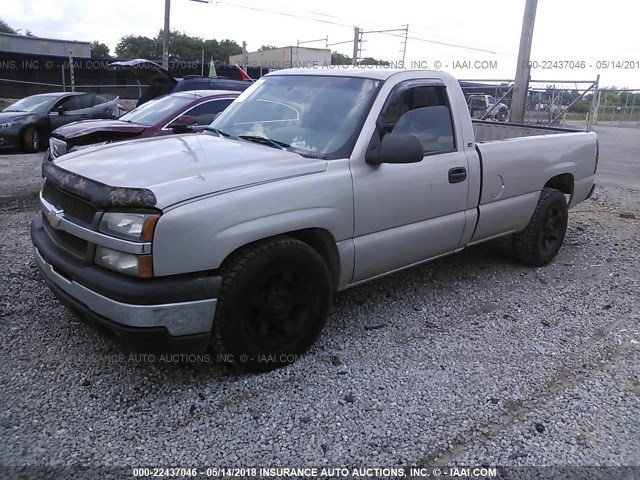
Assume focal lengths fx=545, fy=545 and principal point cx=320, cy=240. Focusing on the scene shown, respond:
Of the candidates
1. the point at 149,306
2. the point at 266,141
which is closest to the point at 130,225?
the point at 149,306

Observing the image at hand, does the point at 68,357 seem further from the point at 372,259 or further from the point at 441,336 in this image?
the point at 441,336

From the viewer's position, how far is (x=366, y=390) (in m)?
3.19

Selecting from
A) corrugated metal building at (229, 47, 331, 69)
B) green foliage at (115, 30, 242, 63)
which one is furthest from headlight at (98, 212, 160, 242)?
green foliage at (115, 30, 242, 63)

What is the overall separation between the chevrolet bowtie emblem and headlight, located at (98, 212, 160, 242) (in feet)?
1.58

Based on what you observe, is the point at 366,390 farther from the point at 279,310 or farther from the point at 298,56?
the point at 298,56

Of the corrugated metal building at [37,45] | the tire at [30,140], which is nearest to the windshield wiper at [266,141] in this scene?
the tire at [30,140]

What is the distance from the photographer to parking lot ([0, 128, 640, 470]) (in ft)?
8.80

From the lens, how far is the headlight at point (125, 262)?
2721mm

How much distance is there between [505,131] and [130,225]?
15.8ft

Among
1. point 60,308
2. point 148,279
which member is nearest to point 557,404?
point 148,279

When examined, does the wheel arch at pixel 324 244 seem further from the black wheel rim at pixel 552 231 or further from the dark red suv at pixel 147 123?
the dark red suv at pixel 147 123

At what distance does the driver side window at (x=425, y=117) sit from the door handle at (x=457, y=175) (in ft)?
0.55

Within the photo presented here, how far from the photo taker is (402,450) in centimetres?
270

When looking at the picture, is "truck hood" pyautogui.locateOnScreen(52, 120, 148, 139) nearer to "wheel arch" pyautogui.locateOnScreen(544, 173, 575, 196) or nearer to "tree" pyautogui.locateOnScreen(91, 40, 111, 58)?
"wheel arch" pyautogui.locateOnScreen(544, 173, 575, 196)
